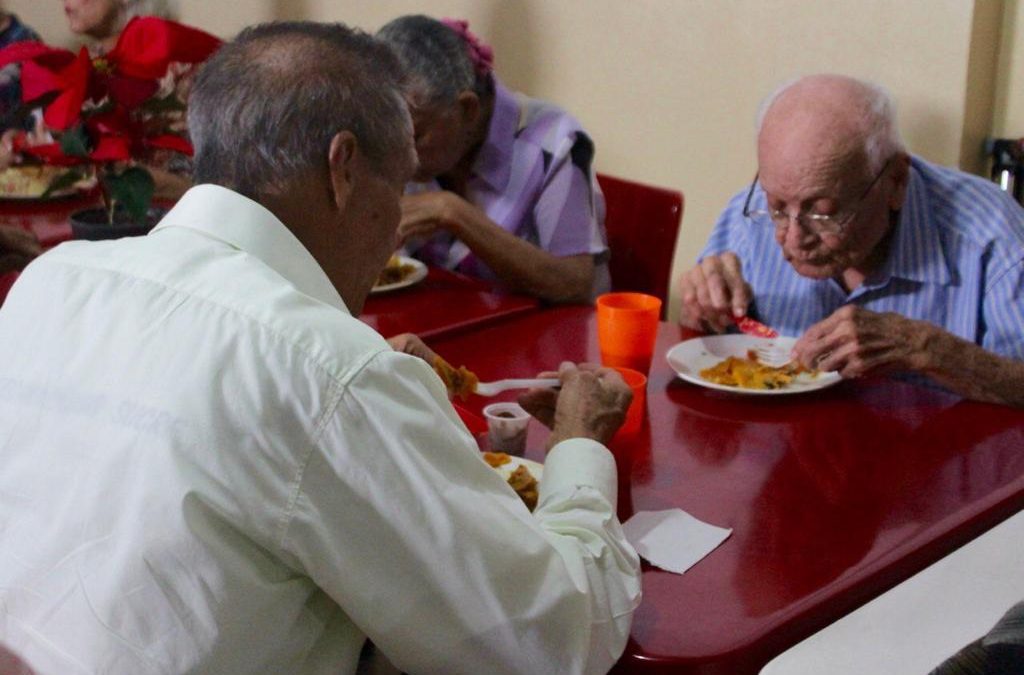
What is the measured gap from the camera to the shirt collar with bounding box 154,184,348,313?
1.08 metres

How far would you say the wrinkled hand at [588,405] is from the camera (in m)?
1.36

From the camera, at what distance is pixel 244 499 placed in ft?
3.05

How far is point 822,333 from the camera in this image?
1.70 meters

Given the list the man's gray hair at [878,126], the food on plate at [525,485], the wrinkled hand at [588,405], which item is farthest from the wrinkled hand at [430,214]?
the food on plate at [525,485]

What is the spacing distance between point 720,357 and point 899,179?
0.40 m

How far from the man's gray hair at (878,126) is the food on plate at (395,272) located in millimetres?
964

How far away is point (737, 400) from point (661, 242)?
826 mm

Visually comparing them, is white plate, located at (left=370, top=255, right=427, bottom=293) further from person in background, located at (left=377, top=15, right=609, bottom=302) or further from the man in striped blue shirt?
the man in striped blue shirt

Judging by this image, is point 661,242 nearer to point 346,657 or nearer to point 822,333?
point 822,333

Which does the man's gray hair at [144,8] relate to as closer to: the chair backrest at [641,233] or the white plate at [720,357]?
the chair backrest at [641,233]

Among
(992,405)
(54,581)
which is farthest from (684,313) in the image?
(54,581)

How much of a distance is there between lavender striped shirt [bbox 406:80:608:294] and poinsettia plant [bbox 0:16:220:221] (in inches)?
24.2

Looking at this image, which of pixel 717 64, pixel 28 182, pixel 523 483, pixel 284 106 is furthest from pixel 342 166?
pixel 28 182

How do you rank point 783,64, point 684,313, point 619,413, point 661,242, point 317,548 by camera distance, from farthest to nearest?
point 783,64
point 661,242
point 684,313
point 619,413
point 317,548
